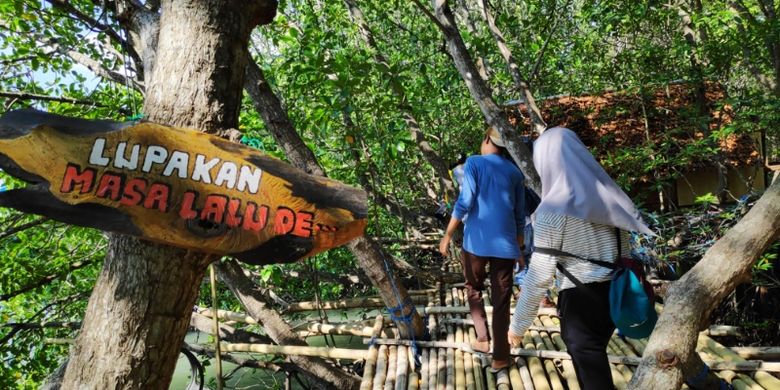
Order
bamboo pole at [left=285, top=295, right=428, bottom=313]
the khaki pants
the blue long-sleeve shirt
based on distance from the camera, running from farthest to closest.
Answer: bamboo pole at [left=285, top=295, right=428, bottom=313] < the blue long-sleeve shirt < the khaki pants

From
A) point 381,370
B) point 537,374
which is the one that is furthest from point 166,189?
point 537,374

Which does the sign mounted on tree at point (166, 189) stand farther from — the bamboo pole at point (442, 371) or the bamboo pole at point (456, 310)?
the bamboo pole at point (456, 310)

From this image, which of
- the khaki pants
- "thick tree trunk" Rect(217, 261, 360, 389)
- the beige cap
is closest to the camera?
the khaki pants

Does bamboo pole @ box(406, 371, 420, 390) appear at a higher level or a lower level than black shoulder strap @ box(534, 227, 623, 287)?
lower

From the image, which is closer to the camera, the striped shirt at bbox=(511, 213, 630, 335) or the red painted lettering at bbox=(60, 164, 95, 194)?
the red painted lettering at bbox=(60, 164, 95, 194)

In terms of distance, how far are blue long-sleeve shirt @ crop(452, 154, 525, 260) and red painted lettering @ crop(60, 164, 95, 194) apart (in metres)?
2.06

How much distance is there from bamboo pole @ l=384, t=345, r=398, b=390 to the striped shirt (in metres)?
1.29

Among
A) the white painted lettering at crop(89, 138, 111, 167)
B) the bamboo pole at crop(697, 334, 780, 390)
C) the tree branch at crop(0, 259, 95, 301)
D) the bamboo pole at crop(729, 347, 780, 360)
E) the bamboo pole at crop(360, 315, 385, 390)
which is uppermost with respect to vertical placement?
the white painted lettering at crop(89, 138, 111, 167)

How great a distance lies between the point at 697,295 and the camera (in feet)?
6.29

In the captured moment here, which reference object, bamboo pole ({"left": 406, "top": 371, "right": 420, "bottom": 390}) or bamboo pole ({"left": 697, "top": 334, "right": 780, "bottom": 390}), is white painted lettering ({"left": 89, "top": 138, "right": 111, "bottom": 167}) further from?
bamboo pole ({"left": 697, "top": 334, "right": 780, "bottom": 390})

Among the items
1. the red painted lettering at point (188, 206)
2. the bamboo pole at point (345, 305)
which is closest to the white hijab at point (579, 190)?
the red painted lettering at point (188, 206)

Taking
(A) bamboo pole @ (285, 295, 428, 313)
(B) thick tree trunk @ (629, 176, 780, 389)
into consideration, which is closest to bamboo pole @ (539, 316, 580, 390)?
(B) thick tree trunk @ (629, 176, 780, 389)

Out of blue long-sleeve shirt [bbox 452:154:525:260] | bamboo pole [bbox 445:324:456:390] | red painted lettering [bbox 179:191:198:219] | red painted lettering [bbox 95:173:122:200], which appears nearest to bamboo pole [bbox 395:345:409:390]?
bamboo pole [bbox 445:324:456:390]

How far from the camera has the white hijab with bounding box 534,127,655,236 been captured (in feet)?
6.22
